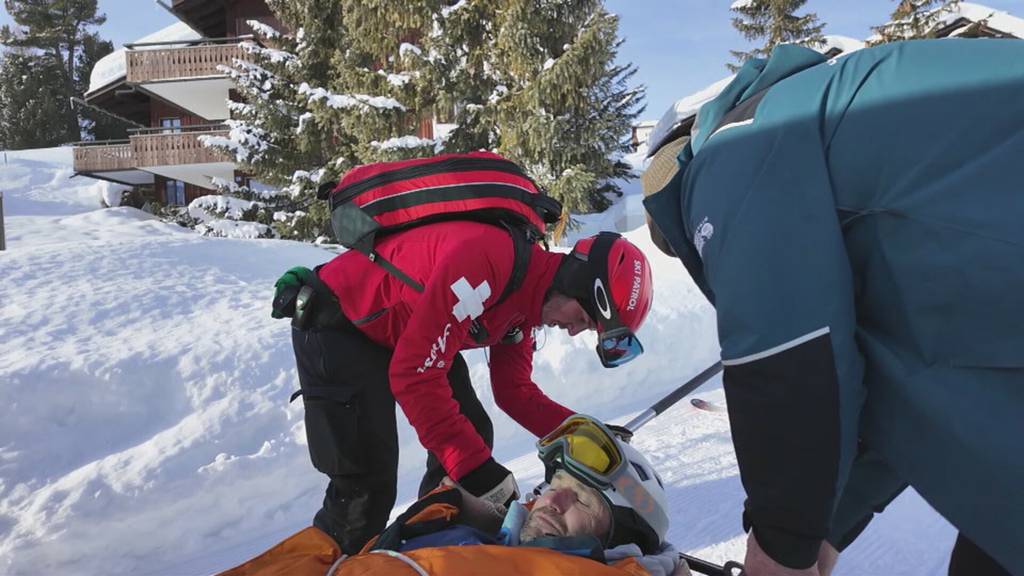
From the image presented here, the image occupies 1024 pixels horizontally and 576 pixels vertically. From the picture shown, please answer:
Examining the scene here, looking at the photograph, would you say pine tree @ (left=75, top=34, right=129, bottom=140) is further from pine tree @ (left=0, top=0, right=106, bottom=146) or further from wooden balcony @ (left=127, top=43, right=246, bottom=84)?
wooden balcony @ (left=127, top=43, right=246, bottom=84)

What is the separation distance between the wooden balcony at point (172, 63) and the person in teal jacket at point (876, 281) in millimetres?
21570

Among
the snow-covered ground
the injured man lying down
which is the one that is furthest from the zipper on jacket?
the snow-covered ground

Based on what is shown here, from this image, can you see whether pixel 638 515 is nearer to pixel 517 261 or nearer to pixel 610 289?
pixel 610 289

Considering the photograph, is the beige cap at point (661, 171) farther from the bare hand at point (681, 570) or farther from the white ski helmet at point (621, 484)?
the bare hand at point (681, 570)

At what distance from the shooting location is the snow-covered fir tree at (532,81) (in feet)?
39.4

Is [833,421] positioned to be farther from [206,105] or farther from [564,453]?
[206,105]

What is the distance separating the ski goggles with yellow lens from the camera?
2158 millimetres

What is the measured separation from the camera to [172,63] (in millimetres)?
20203

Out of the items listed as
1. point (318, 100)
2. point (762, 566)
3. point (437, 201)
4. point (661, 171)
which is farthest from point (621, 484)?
point (318, 100)

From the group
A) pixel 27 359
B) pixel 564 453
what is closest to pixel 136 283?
pixel 27 359

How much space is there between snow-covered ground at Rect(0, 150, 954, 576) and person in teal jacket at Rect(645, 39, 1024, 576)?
6.34ft

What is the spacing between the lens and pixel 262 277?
25.5ft

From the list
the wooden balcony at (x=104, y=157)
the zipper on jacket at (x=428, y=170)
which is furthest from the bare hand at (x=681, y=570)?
the wooden balcony at (x=104, y=157)

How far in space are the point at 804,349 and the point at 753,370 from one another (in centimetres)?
10
